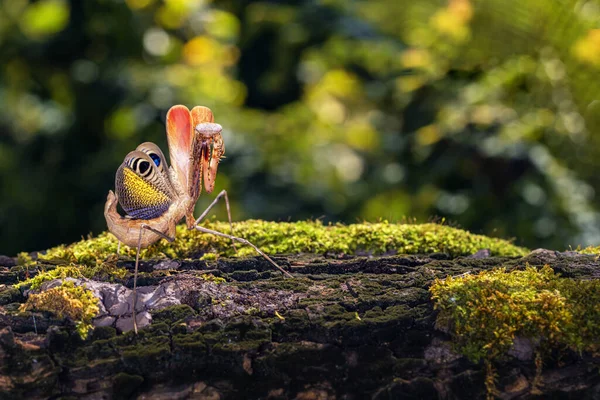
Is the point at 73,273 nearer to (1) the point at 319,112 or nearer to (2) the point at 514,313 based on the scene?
(2) the point at 514,313

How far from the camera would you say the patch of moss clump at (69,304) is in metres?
2.52

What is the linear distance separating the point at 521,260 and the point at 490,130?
3526 millimetres

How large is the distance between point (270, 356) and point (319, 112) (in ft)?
17.0

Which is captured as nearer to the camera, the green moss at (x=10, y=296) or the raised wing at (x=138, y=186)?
the green moss at (x=10, y=296)

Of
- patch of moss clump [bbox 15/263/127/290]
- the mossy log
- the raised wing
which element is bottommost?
the mossy log

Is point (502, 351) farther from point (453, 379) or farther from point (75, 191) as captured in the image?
point (75, 191)

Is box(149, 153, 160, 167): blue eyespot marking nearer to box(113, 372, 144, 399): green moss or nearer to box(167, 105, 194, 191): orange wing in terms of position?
box(167, 105, 194, 191): orange wing

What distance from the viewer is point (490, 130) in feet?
20.9

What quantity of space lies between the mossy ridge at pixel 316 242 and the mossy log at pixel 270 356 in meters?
0.87

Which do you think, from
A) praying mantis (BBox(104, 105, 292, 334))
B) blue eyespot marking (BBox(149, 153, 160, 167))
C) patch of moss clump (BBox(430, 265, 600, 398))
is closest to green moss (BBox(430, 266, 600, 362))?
patch of moss clump (BBox(430, 265, 600, 398))

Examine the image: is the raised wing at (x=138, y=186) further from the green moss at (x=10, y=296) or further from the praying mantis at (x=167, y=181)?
the green moss at (x=10, y=296)

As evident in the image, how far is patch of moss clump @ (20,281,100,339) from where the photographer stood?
99.2 inches

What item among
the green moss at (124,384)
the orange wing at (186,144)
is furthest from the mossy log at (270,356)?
the orange wing at (186,144)

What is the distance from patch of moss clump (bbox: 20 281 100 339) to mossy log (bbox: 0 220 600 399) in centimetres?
3
